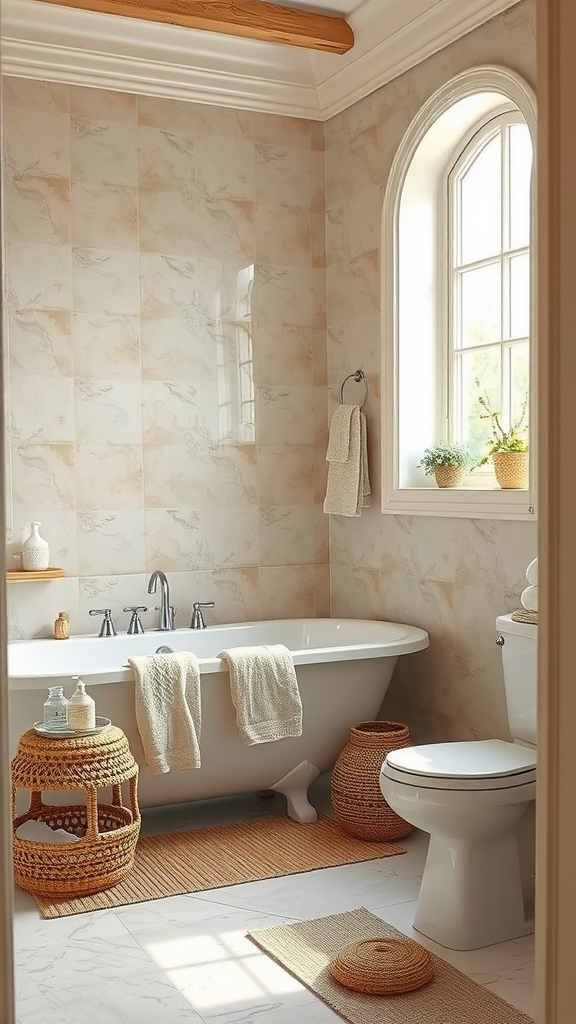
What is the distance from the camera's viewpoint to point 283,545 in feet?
15.3

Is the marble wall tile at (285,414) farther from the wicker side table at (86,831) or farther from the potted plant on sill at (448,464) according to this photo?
the wicker side table at (86,831)

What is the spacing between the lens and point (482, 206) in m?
3.98

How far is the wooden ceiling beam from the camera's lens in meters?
3.92

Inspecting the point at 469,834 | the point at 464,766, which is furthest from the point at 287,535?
the point at 469,834

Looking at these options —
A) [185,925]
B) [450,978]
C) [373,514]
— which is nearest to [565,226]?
[450,978]

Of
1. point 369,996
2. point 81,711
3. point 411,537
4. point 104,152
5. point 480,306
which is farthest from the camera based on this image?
point 104,152

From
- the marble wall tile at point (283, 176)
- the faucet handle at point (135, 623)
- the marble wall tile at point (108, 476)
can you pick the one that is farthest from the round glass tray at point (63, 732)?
the marble wall tile at point (283, 176)

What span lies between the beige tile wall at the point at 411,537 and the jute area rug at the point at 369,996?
105 cm

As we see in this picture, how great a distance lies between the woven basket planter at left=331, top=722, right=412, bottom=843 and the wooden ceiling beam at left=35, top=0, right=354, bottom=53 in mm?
2683

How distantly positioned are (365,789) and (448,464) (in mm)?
1222

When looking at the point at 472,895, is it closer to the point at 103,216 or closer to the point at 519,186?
the point at 519,186

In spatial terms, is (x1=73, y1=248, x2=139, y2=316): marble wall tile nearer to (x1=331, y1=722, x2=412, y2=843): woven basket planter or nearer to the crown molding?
the crown molding

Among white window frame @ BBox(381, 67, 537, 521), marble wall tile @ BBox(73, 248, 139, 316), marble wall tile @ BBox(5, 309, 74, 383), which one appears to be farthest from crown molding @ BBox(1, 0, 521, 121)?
marble wall tile @ BBox(5, 309, 74, 383)

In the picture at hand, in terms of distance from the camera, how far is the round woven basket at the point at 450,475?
154 inches
